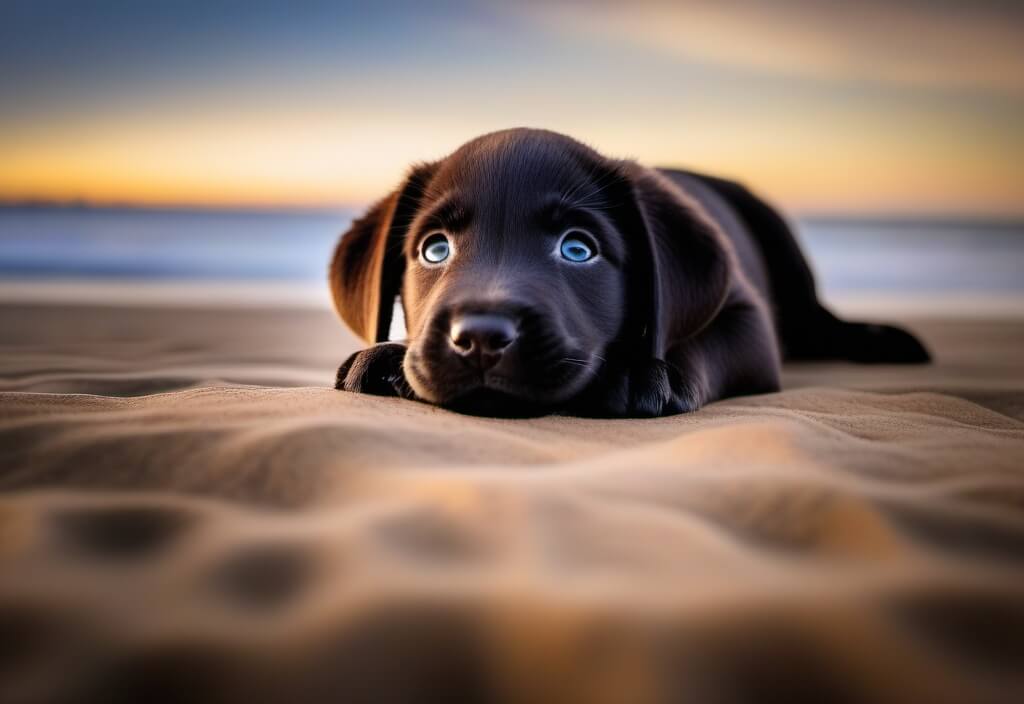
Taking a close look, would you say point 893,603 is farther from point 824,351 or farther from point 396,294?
point 824,351

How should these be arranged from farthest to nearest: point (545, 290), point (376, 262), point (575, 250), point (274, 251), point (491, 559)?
point (274, 251) < point (376, 262) < point (575, 250) < point (545, 290) < point (491, 559)

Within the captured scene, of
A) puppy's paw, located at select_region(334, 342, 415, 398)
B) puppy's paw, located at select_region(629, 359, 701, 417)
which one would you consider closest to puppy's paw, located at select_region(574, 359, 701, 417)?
puppy's paw, located at select_region(629, 359, 701, 417)

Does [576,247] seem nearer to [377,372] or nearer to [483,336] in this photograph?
[483,336]

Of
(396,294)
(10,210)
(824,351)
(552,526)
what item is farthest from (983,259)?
(10,210)

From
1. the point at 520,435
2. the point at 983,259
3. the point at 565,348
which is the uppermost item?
the point at 983,259

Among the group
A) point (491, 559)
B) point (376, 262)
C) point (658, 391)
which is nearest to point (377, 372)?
point (376, 262)

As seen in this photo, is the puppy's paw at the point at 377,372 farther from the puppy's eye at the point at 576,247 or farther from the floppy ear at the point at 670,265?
the floppy ear at the point at 670,265
